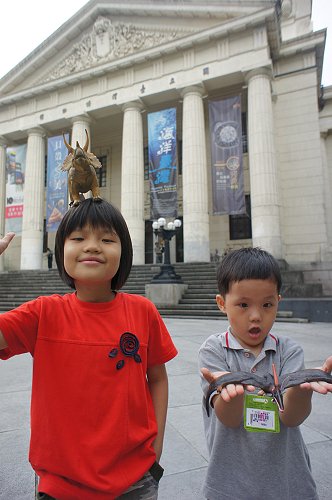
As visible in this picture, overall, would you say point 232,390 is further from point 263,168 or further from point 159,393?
point 263,168

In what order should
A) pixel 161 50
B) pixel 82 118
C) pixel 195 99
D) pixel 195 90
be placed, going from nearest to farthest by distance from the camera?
pixel 195 99
pixel 195 90
pixel 161 50
pixel 82 118

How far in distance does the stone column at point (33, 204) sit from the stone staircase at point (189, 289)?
237 centimetres

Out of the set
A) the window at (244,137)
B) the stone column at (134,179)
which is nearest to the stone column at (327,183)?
the window at (244,137)

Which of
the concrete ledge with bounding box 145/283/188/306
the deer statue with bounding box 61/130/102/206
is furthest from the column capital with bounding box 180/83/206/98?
the deer statue with bounding box 61/130/102/206

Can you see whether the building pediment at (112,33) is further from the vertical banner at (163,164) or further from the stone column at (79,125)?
the vertical banner at (163,164)

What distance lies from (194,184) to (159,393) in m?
16.9

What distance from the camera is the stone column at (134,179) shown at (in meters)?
→ 18.8

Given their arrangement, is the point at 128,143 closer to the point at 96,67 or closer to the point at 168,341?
the point at 96,67

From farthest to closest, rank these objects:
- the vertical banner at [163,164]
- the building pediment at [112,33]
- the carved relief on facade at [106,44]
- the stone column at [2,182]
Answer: the stone column at [2,182] < the carved relief on facade at [106,44] < the building pediment at [112,33] < the vertical banner at [163,164]

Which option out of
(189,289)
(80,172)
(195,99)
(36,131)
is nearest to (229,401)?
(80,172)

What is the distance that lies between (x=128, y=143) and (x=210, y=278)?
32.6ft

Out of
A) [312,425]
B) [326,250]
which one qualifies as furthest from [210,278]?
[312,425]

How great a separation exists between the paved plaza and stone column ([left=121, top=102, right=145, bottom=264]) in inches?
561

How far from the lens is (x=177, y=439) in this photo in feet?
8.20
